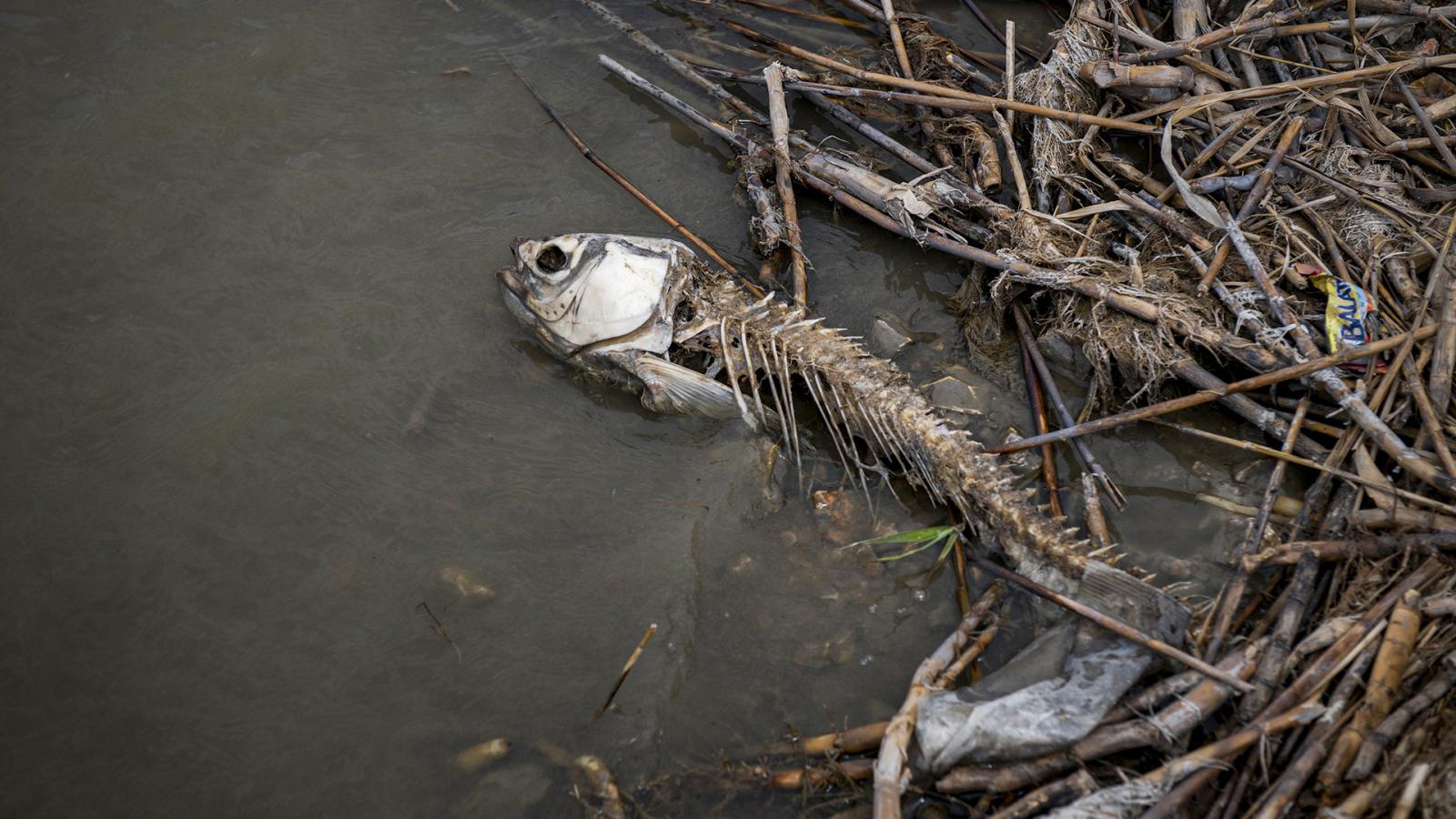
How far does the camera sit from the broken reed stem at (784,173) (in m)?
4.14

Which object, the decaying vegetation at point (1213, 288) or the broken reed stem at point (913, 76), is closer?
the decaying vegetation at point (1213, 288)

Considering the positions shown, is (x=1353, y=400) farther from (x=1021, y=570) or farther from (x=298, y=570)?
(x=298, y=570)

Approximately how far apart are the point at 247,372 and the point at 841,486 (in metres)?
2.62

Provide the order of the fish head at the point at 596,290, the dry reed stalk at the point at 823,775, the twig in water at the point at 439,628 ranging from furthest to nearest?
1. the fish head at the point at 596,290
2. the twig in water at the point at 439,628
3. the dry reed stalk at the point at 823,775

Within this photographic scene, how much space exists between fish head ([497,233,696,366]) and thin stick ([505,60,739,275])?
278 millimetres

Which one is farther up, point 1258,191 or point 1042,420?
point 1258,191

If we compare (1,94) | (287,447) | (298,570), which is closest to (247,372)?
(287,447)

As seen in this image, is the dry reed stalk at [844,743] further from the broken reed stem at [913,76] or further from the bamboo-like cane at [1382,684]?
the broken reed stem at [913,76]

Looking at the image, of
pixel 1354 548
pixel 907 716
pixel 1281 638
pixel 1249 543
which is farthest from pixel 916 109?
pixel 907 716

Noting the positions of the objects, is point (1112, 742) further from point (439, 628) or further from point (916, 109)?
point (916, 109)

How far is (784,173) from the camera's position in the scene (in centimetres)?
436

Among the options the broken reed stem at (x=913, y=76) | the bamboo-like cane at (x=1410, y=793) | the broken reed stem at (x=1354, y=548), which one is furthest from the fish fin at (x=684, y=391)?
the bamboo-like cane at (x=1410, y=793)

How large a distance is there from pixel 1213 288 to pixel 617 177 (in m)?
2.77

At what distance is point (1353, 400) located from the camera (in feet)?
10.6
